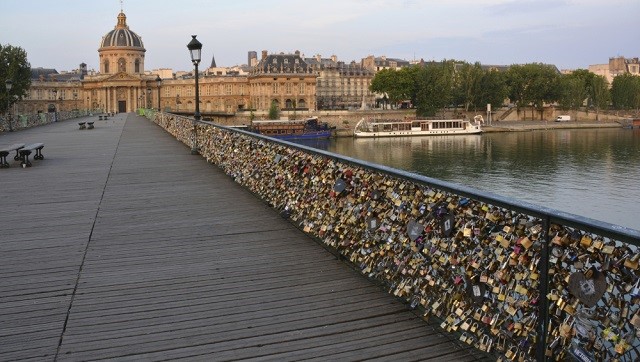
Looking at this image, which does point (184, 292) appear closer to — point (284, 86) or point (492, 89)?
point (492, 89)

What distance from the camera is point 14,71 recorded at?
6469cm

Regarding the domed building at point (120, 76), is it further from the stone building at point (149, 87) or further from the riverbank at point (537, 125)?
the riverbank at point (537, 125)

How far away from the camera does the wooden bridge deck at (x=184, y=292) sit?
458 centimetres

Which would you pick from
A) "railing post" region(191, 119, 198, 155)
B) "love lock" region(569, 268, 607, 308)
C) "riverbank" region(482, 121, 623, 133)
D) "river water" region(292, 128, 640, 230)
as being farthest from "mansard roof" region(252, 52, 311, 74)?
"love lock" region(569, 268, 607, 308)

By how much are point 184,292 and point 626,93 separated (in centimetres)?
13735

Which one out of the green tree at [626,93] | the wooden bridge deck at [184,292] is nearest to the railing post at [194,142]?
the wooden bridge deck at [184,292]

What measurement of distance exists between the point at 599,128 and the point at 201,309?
11629 centimetres

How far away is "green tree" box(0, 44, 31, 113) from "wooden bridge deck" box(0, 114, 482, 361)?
57.5 meters

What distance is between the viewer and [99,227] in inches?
340

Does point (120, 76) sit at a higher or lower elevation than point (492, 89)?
higher

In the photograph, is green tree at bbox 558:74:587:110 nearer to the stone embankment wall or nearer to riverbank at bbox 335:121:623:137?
the stone embankment wall

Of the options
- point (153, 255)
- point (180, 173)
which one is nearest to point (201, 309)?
point (153, 255)

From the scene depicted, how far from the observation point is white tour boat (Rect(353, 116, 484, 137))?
93750mm

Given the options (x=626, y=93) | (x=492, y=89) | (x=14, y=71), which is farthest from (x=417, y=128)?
(x=626, y=93)
